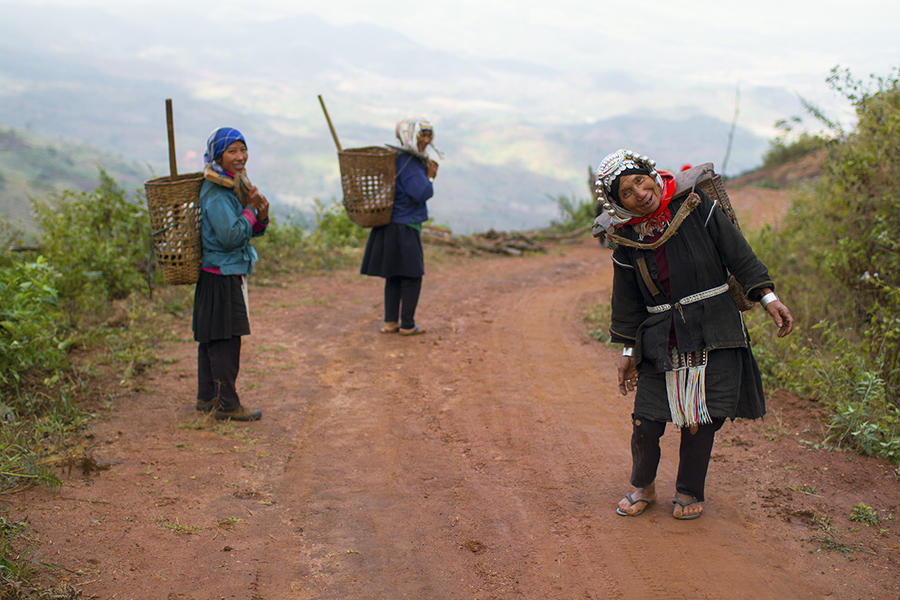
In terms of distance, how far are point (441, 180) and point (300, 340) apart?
50241 mm

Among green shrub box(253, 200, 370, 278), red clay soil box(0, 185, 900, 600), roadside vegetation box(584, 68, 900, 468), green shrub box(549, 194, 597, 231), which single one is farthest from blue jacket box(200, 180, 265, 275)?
green shrub box(549, 194, 597, 231)

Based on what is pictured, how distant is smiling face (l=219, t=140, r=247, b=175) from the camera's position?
4.20 m

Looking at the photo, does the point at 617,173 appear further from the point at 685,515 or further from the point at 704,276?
the point at 685,515

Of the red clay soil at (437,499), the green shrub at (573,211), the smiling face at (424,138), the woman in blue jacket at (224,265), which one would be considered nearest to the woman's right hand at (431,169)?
the smiling face at (424,138)

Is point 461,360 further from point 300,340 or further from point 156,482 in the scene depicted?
point 156,482

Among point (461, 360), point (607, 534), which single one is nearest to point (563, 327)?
point (461, 360)

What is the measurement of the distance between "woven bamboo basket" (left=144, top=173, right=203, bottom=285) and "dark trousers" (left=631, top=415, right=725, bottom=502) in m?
2.90

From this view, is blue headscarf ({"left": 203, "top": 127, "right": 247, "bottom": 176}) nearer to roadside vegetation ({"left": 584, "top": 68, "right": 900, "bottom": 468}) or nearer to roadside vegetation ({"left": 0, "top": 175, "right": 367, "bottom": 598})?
roadside vegetation ({"left": 0, "top": 175, "right": 367, "bottom": 598})

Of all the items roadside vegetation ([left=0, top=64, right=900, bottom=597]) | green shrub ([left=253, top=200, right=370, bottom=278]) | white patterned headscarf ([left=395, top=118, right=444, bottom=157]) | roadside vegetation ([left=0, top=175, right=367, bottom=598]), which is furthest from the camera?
green shrub ([left=253, top=200, right=370, bottom=278])

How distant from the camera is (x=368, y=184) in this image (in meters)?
6.39

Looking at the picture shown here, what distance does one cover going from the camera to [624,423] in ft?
15.2

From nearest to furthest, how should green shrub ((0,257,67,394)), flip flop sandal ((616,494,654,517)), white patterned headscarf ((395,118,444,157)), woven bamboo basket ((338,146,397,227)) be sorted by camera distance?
flip flop sandal ((616,494,654,517)) < green shrub ((0,257,67,394)) < woven bamboo basket ((338,146,397,227)) < white patterned headscarf ((395,118,444,157))

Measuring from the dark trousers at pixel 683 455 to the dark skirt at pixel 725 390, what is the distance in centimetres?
10

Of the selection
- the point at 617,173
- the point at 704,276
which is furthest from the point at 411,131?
the point at 704,276
